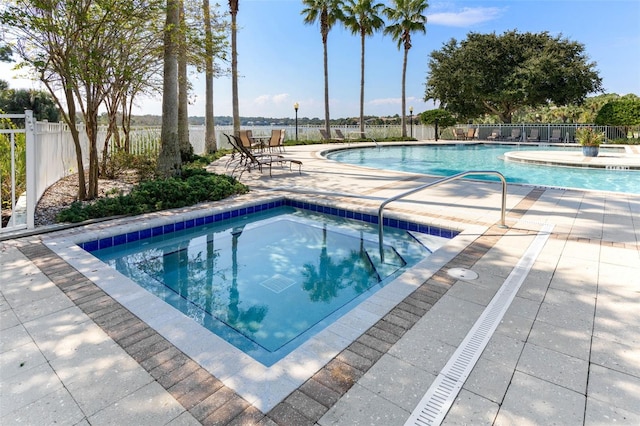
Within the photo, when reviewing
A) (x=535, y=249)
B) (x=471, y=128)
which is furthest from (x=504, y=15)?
(x=535, y=249)

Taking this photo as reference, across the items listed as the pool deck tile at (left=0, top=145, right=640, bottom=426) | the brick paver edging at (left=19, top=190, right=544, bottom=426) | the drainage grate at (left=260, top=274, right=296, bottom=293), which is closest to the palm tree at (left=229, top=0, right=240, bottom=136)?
the drainage grate at (left=260, top=274, right=296, bottom=293)

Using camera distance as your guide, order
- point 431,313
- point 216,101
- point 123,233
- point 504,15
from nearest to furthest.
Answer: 1. point 431,313
2. point 123,233
3. point 216,101
4. point 504,15

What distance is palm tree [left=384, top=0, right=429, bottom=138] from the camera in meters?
24.1

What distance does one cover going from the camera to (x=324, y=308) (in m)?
3.38

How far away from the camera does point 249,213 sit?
6.45 m

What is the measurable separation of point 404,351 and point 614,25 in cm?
2214

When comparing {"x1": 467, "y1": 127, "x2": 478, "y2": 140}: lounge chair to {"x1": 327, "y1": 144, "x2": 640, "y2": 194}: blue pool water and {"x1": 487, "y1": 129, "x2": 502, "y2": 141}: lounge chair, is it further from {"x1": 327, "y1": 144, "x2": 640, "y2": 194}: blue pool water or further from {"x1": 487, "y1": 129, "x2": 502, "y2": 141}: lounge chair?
{"x1": 327, "y1": 144, "x2": 640, "y2": 194}: blue pool water

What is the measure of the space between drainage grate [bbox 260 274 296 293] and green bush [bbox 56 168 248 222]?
282 cm

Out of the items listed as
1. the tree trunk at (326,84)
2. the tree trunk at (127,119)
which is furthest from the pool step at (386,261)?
the tree trunk at (326,84)

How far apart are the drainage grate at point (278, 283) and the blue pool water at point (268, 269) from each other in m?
0.01

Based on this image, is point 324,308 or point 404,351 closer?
point 404,351

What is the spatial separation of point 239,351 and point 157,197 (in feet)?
14.6

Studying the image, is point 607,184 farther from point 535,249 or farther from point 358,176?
point 535,249

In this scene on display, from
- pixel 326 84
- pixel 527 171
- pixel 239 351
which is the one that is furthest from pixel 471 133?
pixel 239 351
